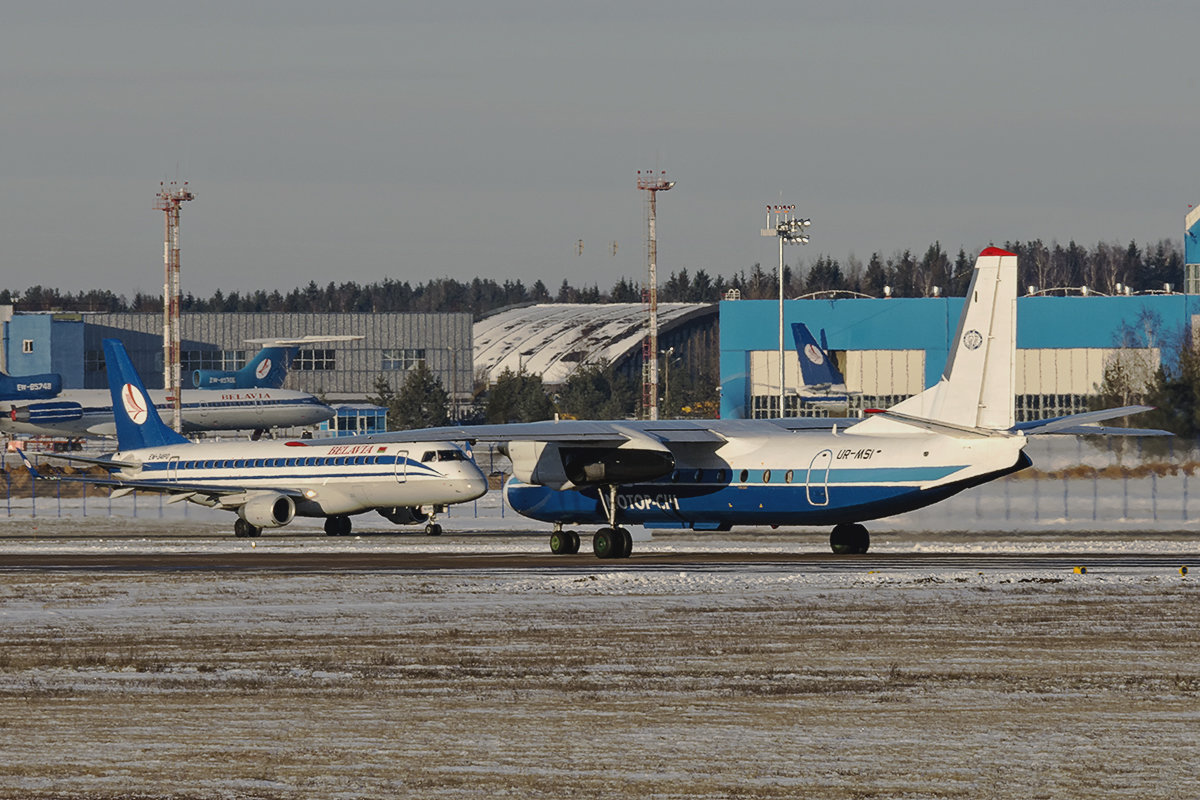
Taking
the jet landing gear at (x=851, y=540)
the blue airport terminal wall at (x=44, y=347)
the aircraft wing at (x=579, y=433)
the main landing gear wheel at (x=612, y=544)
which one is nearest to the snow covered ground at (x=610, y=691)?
the jet landing gear at (x=851, y=540)

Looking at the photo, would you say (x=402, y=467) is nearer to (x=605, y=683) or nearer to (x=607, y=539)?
(x=607, y=539)

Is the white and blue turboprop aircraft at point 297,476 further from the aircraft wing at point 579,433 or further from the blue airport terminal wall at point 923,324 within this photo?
the blue airport terminal wall at point 923,324

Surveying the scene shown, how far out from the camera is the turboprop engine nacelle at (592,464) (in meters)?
42.3

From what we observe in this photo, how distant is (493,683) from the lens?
63.2ft

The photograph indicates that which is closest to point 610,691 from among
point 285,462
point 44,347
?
point 285,462

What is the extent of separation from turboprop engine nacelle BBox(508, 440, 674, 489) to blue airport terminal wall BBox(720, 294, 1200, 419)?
271ft

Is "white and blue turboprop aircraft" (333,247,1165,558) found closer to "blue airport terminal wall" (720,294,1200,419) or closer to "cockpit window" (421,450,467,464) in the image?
"cockpit window" (421,450,467,464)

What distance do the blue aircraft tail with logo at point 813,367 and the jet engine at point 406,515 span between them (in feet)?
174

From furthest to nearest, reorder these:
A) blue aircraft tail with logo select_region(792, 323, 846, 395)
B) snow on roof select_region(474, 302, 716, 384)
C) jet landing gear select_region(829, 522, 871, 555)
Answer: snow on roof select_region(474, 302, 716, 384) < blue aircraft tail with logo select_region(792, 323, 846, 395) < jet landing gear select_region(829, 522, 871, 555)

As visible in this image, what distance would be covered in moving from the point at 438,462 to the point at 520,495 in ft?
29.5

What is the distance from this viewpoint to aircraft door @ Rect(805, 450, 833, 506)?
130ft

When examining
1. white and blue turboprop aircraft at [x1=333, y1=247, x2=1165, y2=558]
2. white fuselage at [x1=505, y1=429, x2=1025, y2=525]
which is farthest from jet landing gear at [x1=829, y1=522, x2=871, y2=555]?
white fuselage at [x1=505, y1=429, x2=1025, y2=525]

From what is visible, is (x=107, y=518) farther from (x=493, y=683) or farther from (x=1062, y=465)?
(x=493, y=683)

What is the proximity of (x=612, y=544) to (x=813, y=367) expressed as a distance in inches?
2729
